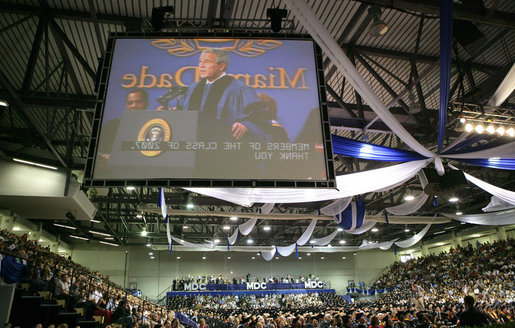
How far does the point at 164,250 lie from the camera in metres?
33.8

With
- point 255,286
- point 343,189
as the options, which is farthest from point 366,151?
point 255,286

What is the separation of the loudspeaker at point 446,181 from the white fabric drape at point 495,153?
0.46 m

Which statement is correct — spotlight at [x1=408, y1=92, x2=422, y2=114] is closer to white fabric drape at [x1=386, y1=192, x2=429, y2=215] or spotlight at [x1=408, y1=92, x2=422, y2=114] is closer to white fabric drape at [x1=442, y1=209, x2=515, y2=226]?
white fabric drape at [x1=386, y1=192, x2=429, y2=215]

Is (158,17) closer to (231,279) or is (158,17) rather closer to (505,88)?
(505,88)

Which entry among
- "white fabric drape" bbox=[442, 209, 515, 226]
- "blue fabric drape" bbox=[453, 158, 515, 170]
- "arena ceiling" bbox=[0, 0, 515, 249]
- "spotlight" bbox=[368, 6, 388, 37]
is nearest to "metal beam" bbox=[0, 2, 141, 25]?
"arena ceiling" bbox=[0, 0, 515, 249]

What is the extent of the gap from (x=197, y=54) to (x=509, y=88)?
6.22 metres

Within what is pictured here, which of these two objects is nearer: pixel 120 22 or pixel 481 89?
pixel 120 22

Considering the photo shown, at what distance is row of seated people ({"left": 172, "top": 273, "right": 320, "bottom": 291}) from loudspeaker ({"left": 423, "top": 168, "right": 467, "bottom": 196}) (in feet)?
86.3

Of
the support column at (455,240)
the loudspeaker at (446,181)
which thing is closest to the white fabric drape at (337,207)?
the loudspeaker at (446,181)

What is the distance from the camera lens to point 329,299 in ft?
96.6

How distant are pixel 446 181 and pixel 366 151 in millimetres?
2120

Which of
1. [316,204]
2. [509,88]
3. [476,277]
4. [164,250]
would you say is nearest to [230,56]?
[509,88]

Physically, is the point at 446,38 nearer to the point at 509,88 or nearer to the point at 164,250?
the point at 509,88

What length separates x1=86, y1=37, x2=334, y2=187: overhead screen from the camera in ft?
16.1
